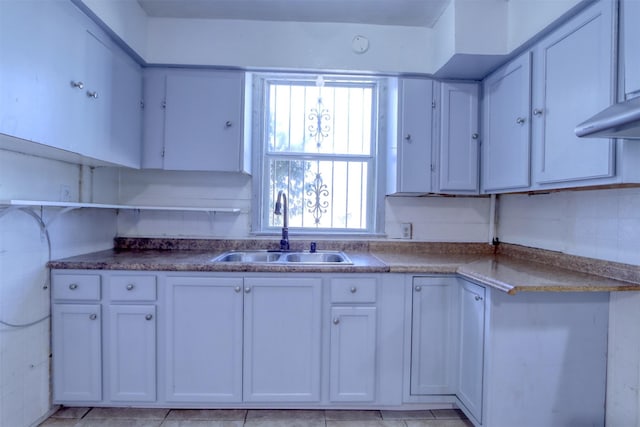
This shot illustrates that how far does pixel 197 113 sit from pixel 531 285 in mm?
2178

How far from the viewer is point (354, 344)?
1845mm

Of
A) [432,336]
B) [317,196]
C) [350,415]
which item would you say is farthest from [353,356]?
[317,196]

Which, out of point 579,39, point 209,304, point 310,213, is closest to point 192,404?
point 209,304

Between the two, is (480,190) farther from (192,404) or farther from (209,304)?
(192,404)

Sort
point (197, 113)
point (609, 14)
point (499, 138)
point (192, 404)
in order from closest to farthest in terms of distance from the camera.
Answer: point (609, 14)
point (192, 404)
point (499, 138)
point (197, 113)

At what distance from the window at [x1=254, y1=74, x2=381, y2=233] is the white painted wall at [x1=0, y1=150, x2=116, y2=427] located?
1.28m

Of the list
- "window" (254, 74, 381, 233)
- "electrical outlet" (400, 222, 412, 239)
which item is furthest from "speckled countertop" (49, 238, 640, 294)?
"window" (254, 74, 381, 233)

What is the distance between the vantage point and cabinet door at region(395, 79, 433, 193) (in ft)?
7.36

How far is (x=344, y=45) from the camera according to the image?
2.21 meters

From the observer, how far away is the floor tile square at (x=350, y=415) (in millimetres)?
1855

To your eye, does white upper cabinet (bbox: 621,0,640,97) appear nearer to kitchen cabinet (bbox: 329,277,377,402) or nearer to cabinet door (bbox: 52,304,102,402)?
kitchen cabinet (bbox: 329,277,377,402)

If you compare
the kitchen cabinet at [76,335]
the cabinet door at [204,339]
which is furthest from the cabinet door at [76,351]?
the cabinet door at [204,339]

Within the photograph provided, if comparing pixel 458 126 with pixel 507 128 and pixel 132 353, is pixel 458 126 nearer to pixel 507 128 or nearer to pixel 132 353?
pixel 507 128

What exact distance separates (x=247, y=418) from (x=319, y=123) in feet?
6.77
